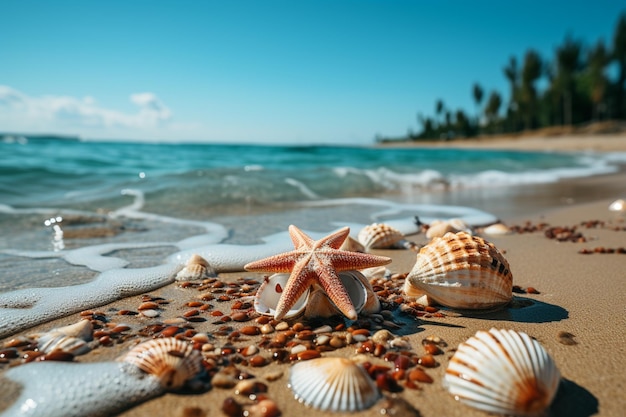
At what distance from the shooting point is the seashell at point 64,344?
2.34 meters

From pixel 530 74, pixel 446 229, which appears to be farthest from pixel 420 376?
pixel 530 74

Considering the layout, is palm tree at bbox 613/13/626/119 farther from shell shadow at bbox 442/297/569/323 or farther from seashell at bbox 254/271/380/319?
seashell at bbox 254/271/380/319

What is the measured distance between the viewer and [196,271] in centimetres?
386

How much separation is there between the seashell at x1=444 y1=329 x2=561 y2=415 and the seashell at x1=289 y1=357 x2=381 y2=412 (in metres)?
0.40

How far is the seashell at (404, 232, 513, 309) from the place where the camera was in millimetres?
2750

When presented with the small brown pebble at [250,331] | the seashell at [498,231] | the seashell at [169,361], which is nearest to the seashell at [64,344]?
the seashell at [169,361]

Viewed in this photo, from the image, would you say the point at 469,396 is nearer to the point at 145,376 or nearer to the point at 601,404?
the point at 601,404

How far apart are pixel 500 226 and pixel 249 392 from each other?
489 centimetres

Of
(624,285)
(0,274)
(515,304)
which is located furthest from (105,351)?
(624,285)

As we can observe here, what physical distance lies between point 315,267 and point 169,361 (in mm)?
967

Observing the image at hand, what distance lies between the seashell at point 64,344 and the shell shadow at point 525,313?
2.38 metres

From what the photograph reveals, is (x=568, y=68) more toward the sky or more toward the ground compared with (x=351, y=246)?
more toward the sky

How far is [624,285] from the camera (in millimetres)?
3463

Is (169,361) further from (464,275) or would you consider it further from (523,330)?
(523,330)
